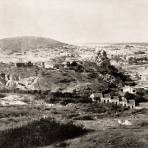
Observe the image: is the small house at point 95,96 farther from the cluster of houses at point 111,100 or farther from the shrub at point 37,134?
the shrub at point 37,134

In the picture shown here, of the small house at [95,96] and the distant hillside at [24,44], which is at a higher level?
the distant hillside at [24,44]

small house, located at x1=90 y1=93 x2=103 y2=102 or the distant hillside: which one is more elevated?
the distant hillside

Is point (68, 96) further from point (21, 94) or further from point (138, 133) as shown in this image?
point (138, 133)

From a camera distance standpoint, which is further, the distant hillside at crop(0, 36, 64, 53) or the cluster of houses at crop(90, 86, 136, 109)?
the distant hillside at crop(0, 36, 64, 53)

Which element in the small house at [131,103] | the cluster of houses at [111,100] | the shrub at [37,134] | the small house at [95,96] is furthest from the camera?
the small house at [95,96]

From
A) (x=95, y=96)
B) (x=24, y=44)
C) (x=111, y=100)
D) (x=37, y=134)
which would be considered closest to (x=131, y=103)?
(x=111, y=100)

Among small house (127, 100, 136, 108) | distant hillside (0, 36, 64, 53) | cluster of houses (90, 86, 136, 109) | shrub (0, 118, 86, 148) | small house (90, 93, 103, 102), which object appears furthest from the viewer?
distant hillside (0, 36, 64, 53)

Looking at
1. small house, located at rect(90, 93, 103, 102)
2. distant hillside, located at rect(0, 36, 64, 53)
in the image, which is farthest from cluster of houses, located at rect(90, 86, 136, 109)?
distant hillside, located at rect(0, 36, 64, 53)

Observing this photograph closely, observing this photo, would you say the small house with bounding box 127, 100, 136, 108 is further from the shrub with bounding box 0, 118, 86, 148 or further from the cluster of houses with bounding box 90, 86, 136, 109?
the shrub with bounding box 0, 118, 86, 148

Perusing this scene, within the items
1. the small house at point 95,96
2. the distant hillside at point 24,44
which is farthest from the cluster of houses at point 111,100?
the distant hillside at point 24,44

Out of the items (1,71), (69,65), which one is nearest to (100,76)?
(69,65)

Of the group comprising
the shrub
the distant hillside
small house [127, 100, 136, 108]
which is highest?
the distant hillside
